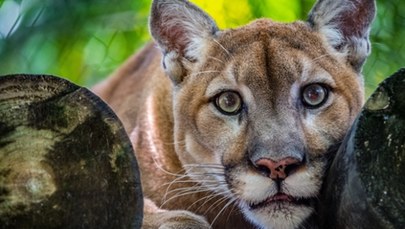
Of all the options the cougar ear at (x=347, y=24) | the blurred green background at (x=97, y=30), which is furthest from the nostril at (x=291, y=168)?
the blurred green background at (x=97, y=30)

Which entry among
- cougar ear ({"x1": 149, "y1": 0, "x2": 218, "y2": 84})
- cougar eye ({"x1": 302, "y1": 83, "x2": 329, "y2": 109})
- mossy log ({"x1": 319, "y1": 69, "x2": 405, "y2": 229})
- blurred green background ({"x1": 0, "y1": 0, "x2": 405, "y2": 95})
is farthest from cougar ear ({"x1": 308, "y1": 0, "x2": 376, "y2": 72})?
blurred green background ({"x1": 0, "y1": 0, "x2": 405, "y2": 95})

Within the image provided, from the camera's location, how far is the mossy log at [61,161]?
83.4 inches

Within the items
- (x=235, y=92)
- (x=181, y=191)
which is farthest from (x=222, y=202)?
(x=235, y=92)

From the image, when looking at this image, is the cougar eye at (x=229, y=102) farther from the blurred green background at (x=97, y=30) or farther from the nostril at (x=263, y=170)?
the blurred green background at (x=97, y=30)

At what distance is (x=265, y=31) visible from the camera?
323 cm

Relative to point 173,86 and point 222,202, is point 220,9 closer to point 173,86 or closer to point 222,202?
point 173,86

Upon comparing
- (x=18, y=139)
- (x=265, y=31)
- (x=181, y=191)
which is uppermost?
(x=265, y=31)

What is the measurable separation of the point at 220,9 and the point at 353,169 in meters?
2.84

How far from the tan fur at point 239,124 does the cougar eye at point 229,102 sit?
2 centimetres

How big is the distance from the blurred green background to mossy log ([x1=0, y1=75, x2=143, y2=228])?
95.0 inches

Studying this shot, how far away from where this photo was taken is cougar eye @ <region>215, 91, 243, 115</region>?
304 centimetres

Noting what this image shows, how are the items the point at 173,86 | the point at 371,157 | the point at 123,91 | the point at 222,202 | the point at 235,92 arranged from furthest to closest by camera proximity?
the point at 123,91 < the point at 173,86 < the point at 222,202 < the point at 235,92 < the point at 371,157

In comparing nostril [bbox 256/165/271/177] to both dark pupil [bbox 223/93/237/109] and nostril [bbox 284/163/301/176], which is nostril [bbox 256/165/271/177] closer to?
nostril [bbox 284/163/301/176]

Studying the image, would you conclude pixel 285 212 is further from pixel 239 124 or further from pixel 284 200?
pixel 239 124
